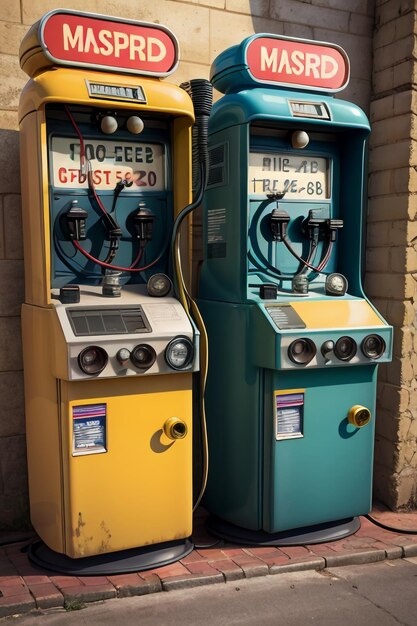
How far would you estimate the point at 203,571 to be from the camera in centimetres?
349

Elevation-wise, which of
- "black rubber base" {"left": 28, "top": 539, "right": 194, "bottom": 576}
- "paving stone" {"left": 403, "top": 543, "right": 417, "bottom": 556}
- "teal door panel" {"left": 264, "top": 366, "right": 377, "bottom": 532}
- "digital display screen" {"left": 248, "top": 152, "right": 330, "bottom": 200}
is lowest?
"paving stone" {"left": 403, "top": 543, "right": 417, "bottom": 556}

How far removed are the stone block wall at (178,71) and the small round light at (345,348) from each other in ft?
2.38

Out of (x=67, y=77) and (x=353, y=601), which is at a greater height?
(x=67, y=77)

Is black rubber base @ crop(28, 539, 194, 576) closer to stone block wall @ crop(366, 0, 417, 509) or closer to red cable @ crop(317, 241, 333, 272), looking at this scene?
stone block wall @ crop(366, 0, 417, 509)

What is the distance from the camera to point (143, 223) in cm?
361

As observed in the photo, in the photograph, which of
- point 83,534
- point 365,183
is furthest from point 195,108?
point 83,534

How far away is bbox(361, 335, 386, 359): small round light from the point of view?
12.6 ft

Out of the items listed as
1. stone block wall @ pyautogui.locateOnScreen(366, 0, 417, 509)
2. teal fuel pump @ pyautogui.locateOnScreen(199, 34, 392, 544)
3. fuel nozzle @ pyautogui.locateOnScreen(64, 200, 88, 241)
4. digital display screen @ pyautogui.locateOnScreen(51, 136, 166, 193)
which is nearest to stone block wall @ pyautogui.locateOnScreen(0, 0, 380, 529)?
stone block wall @ pyautogui.locateOnScreen(366, 0, 417, 509)

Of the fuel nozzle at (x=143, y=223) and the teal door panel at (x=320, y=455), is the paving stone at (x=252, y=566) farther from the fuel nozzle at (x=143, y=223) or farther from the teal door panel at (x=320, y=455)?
the fuel nozzle at (x=143, y=223)

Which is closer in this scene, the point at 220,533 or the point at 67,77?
the point at 67,77

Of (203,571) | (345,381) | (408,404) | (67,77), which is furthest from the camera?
(408,404)

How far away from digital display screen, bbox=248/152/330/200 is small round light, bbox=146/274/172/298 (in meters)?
0.79

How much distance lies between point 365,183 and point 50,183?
90.4 inches

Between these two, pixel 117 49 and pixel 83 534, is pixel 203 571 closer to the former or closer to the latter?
pixel 83 534
